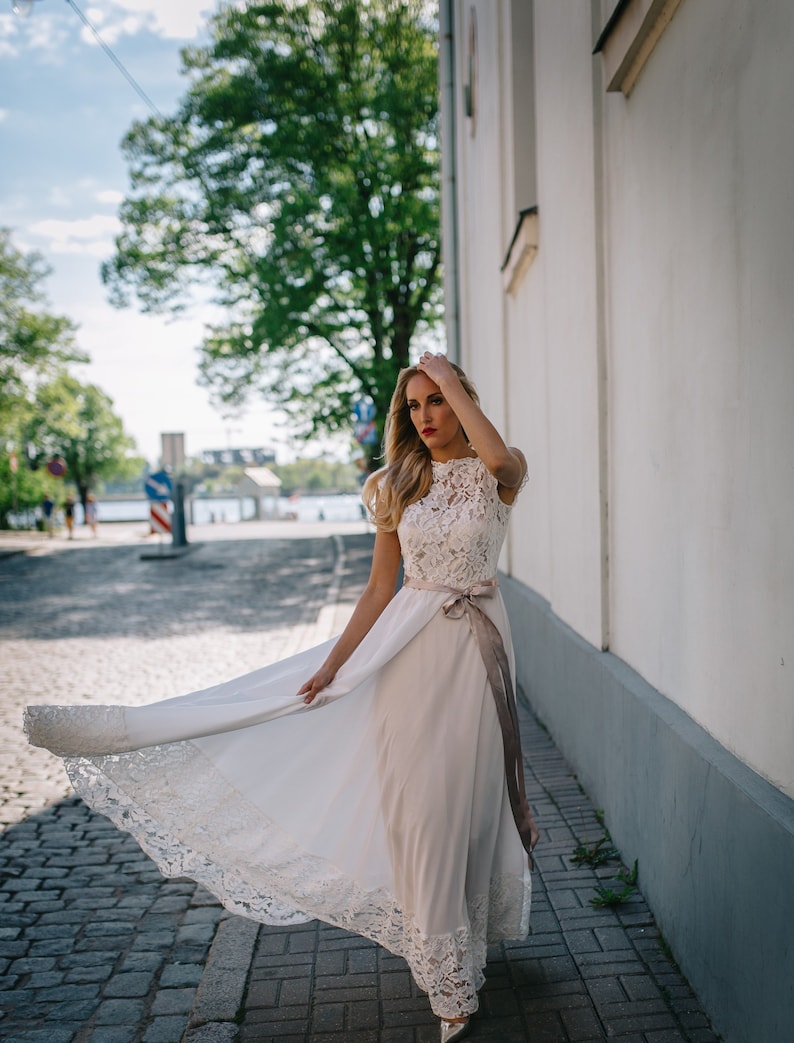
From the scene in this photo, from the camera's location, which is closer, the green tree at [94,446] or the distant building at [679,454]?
the distant building at [679,454]

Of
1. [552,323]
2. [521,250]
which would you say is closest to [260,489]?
[521,250]

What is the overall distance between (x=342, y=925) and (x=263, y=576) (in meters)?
16.0

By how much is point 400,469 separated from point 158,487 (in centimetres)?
2141

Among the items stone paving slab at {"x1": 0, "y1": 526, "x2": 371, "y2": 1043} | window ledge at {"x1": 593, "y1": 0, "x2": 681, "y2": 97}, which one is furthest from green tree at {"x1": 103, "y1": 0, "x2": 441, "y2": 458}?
window ledge at {"x1": 593, "y1": 0, "x2": 681, "y2": 97}

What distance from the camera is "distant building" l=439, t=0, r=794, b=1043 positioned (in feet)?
8.48

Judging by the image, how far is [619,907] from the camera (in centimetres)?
391

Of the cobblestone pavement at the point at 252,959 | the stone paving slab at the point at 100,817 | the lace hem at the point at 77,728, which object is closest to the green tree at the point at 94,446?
the stone paving slab at the point at 100,817

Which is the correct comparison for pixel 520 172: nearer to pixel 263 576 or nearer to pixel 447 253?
pixel 447 253

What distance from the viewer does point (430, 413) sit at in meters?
3.29

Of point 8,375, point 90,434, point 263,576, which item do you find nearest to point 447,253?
point 263,576

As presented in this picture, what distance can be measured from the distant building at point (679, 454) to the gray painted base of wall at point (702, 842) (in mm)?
10

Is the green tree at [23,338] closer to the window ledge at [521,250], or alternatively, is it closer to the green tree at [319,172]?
the green tree at [319,172]

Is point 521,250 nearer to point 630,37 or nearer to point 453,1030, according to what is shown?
point 630,37

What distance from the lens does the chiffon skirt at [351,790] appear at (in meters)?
3.16
